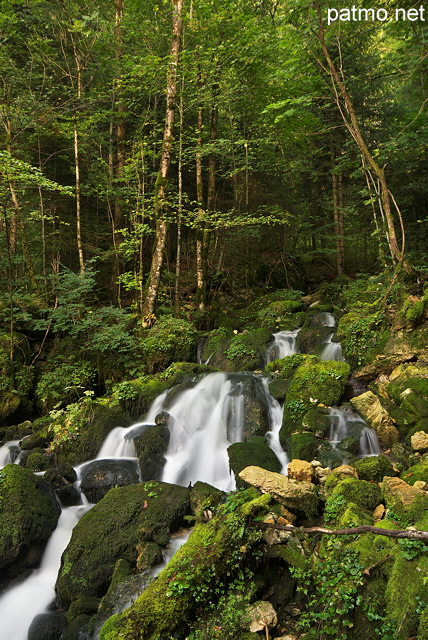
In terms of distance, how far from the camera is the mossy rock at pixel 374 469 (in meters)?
5.23

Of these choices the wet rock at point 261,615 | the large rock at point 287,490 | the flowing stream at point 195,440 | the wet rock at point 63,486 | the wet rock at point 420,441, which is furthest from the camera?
the wet rock at point 63,486

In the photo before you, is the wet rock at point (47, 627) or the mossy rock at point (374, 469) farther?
the mossy rock at point (374, 469)

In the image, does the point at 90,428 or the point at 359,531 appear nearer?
the point at 359,531

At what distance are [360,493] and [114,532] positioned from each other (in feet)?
11.4

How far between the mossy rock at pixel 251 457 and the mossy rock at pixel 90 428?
3.25m

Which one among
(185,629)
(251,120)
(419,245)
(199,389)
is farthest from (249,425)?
(251,120)

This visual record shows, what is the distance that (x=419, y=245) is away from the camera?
12.7 meters

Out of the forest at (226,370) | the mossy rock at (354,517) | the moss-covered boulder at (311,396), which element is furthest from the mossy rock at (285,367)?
the mossy rock at (354,517)

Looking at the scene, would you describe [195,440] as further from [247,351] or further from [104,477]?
[247,351]

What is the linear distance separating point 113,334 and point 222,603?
25.1 feet

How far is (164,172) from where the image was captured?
36.9 ft

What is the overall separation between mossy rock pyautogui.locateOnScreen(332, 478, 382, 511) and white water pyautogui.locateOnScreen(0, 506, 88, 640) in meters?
4.14

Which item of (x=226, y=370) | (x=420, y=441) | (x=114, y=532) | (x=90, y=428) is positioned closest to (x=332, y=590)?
(x=114, y=532)

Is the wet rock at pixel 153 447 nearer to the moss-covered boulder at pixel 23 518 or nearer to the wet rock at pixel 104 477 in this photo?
the wet rock at pixel 104 477
